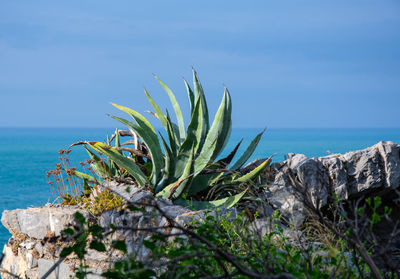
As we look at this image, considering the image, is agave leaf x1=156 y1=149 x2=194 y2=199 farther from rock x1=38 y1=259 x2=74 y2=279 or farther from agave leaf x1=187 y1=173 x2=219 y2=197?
rock x1=38 y1=259 x2=74 y2=279

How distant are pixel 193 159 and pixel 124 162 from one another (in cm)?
84

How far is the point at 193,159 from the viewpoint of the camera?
5.16m

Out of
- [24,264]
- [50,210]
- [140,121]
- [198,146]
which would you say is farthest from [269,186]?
[24,264]

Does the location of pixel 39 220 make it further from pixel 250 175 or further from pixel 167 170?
pixel 250 175

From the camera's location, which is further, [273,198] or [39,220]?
[273,198]

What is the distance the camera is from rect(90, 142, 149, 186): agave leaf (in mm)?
5379

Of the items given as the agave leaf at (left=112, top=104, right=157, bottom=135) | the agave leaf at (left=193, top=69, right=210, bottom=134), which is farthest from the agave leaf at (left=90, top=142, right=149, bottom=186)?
the agave leaf at (left=193, top=69, right=210, bottom=134)

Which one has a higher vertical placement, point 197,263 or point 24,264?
point 197,263

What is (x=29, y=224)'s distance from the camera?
5.39m

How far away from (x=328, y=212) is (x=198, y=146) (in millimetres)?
1880

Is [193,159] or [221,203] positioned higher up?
Result: [193,159]

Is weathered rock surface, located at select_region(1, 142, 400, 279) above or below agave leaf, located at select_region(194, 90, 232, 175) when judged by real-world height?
below

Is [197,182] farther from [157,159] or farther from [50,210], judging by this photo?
[50,210]

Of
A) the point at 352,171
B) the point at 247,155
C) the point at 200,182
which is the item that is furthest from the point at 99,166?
the point at 352,171
